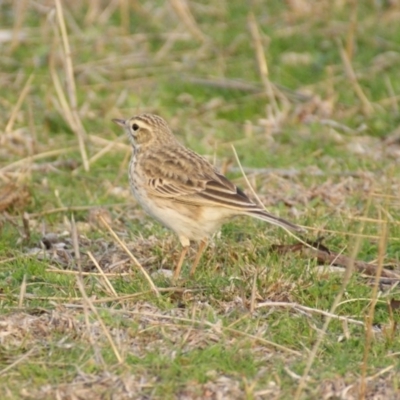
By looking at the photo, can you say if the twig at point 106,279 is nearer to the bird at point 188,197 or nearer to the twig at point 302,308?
the bird at point 188,197

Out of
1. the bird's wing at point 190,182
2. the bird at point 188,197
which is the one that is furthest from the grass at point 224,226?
the bird's wing at point 190,182

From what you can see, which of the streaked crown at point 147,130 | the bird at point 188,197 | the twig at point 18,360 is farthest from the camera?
the streaked crown at point 147,130

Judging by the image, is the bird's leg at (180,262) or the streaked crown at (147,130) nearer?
the bird's leg at (180,262)

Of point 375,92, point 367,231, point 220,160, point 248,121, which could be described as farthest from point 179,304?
point 375,92

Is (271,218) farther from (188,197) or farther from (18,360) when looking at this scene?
(18,360)

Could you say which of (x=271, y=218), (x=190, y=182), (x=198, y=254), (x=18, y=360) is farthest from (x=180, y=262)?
(x=18, y=360)

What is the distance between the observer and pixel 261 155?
9273 mm

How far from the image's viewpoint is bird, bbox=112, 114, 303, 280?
6.17 metres

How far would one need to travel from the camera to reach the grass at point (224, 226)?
203 inches

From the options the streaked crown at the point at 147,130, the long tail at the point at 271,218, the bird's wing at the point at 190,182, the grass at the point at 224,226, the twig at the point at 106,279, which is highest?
the streaked crown at the point at 147,130

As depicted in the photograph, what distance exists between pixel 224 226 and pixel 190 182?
2.65ft

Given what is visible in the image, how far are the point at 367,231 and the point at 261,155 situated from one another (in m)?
2.30

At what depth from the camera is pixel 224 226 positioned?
23.4 ft

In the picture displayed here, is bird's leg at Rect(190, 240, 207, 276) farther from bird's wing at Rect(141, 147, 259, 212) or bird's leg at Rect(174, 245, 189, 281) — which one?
bird's wing at Rect(141, 147, 259, 212)
